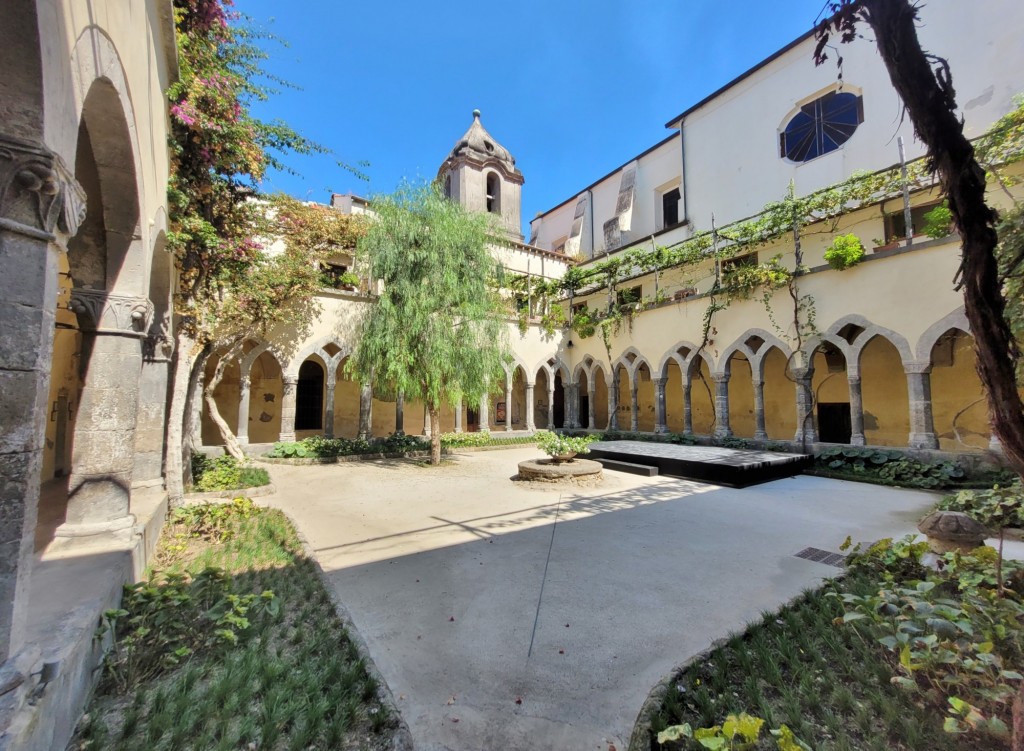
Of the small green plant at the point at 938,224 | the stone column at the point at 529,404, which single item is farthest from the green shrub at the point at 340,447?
the small green plant at the point at 938,224

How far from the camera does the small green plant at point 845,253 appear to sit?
28.8 ft

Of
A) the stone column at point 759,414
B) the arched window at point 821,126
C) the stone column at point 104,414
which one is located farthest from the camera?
the arched window at point 821,126

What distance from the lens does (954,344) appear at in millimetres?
9570

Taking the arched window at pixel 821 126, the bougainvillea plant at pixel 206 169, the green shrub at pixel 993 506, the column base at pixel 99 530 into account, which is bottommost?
the green shrub at pixel 993 506

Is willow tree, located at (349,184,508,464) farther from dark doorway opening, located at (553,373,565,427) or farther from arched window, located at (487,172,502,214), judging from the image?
arched window, located at (487,172,502,214)

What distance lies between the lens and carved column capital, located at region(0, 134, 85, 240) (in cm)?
142

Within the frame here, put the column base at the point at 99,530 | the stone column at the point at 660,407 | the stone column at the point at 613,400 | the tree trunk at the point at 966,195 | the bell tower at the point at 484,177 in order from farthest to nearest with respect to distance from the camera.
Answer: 1. the bell tower at the point at 484,177
2. the stone column at the point at 613,400
3. the stone column at the point at 660,407
4. the column base at the point at 99,530
5. the tree trunk at the point at 966,195

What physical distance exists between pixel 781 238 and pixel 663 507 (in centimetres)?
877

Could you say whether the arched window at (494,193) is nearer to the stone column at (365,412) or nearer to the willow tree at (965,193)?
the stone column at (365,412)

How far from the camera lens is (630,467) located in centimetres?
875

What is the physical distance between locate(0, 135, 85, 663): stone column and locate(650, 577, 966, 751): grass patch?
2.41 meters

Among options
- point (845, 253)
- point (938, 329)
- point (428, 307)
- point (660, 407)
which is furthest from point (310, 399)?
point (938, 329)

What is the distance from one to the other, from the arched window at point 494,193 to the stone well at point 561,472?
14.1 metres

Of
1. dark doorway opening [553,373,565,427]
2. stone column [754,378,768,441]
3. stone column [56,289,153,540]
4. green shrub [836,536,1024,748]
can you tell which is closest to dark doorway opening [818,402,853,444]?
stone column [754,378,768,441]
